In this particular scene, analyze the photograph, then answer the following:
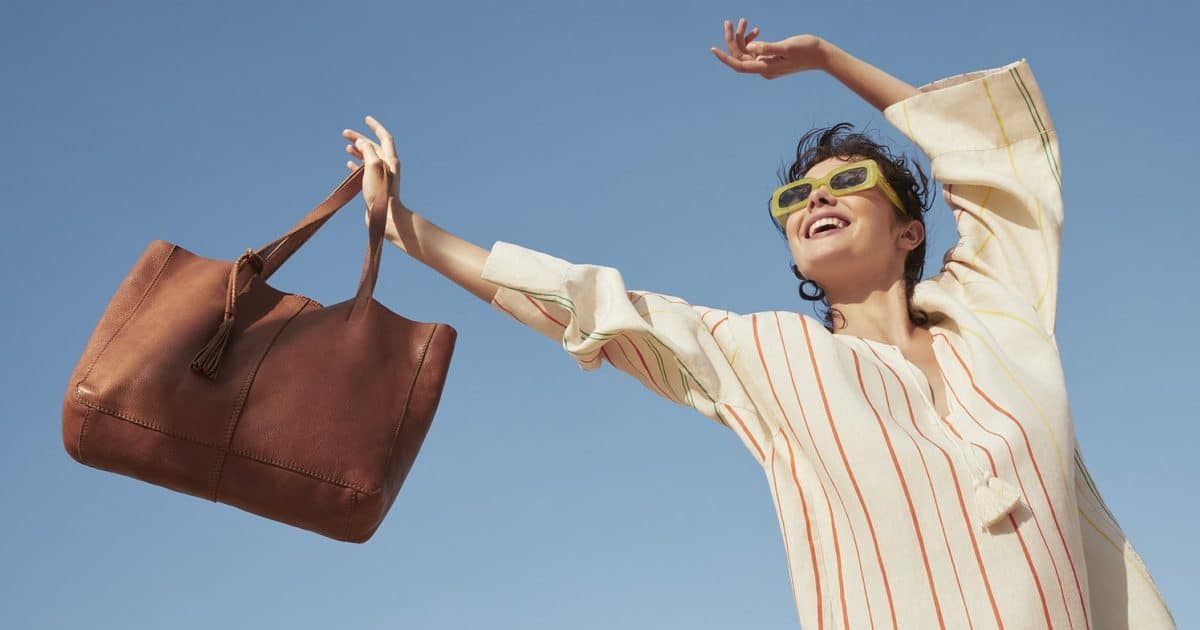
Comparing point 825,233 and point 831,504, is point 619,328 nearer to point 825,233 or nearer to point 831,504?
point 831,504

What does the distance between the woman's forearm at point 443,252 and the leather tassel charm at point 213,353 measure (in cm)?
58

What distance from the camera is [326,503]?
313 cm

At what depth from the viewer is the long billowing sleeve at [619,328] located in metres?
3.39

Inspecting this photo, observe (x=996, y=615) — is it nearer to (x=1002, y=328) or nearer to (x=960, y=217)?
(x=1002, y=328)

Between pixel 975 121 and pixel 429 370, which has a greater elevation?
pixel 975 121

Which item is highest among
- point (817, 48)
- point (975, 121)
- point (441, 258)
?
point (817, 48)

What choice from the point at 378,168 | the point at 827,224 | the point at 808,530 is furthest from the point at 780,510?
the point at 378,168

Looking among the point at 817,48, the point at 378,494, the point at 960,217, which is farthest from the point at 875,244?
the point at 378,494

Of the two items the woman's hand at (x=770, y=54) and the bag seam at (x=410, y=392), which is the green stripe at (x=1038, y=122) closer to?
the woman's hand at (x=770, y=54)

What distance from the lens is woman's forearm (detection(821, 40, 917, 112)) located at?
412 cm

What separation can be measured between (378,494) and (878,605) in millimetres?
1304

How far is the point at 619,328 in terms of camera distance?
3328 mm

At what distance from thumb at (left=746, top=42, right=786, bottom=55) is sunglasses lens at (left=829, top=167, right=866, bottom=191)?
47 cm

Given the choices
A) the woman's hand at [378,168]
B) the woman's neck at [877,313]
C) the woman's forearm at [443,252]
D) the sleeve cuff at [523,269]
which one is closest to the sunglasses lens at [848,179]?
the woman's neck at [877,313]
